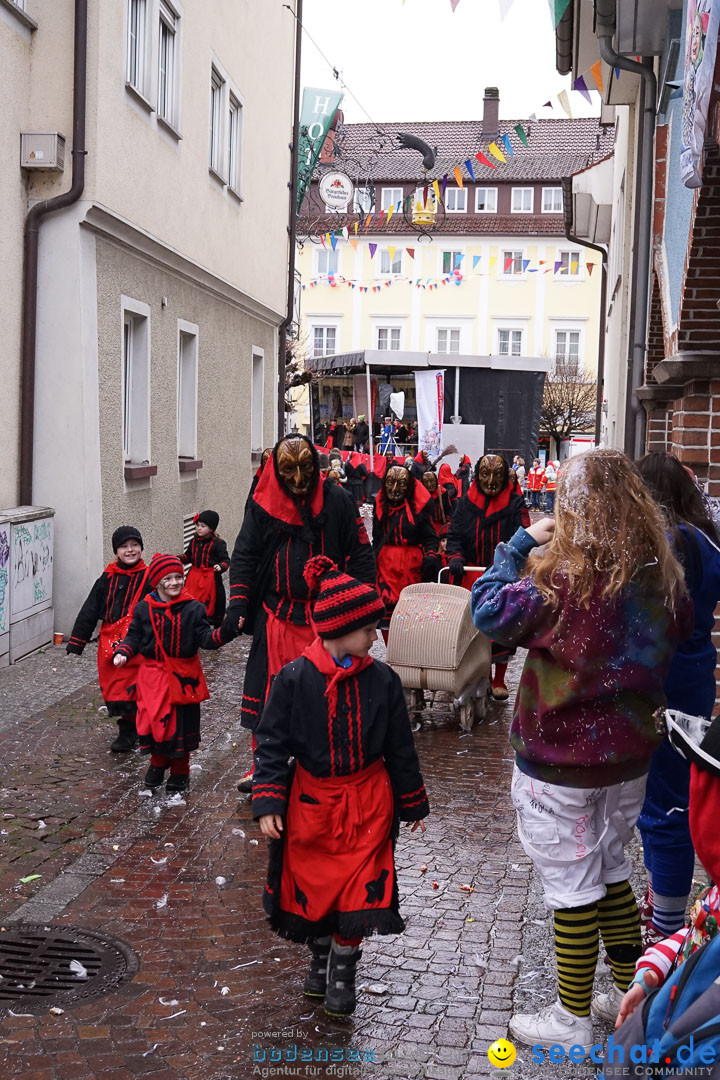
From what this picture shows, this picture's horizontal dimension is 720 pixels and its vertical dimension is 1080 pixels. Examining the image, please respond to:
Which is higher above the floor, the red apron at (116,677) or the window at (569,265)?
the window at (569,265)

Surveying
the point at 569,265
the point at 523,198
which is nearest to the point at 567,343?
the point at 569,265

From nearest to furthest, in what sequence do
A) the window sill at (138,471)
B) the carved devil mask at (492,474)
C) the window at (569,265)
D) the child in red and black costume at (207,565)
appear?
the carved devil mask at (492,474)
the child in red and black costume at (207,565)
the window sill at (138,471)
the window at (569,265)

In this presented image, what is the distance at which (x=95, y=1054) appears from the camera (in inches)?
152

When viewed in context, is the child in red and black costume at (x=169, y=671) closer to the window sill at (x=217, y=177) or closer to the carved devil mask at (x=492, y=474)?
the carved devil mask at (x=492, y=474)

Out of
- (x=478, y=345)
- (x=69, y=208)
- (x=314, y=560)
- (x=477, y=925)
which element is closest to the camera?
(x=314, y=560)

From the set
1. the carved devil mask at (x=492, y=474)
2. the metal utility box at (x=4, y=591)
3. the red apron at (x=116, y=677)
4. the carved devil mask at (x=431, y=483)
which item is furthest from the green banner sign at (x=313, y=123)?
the red apron at (x=116, y=677)

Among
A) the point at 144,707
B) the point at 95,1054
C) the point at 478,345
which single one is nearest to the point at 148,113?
the point at 144,707

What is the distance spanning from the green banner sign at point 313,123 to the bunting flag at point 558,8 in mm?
12912

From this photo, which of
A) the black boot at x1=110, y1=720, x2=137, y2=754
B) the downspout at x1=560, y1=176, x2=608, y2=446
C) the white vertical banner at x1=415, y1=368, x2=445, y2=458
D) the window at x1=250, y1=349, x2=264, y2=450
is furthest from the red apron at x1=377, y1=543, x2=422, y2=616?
the white vertical banner at x1=415, y1=368, x2=445, y2=458

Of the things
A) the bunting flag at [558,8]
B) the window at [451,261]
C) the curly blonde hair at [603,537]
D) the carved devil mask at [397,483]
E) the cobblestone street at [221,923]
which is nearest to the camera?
the curly blonde hair at [603,537]

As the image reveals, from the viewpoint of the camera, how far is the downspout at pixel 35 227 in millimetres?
11016

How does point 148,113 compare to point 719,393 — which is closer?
point 719,393

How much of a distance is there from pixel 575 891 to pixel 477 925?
1.34m

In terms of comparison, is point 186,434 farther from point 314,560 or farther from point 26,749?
point 314,560
